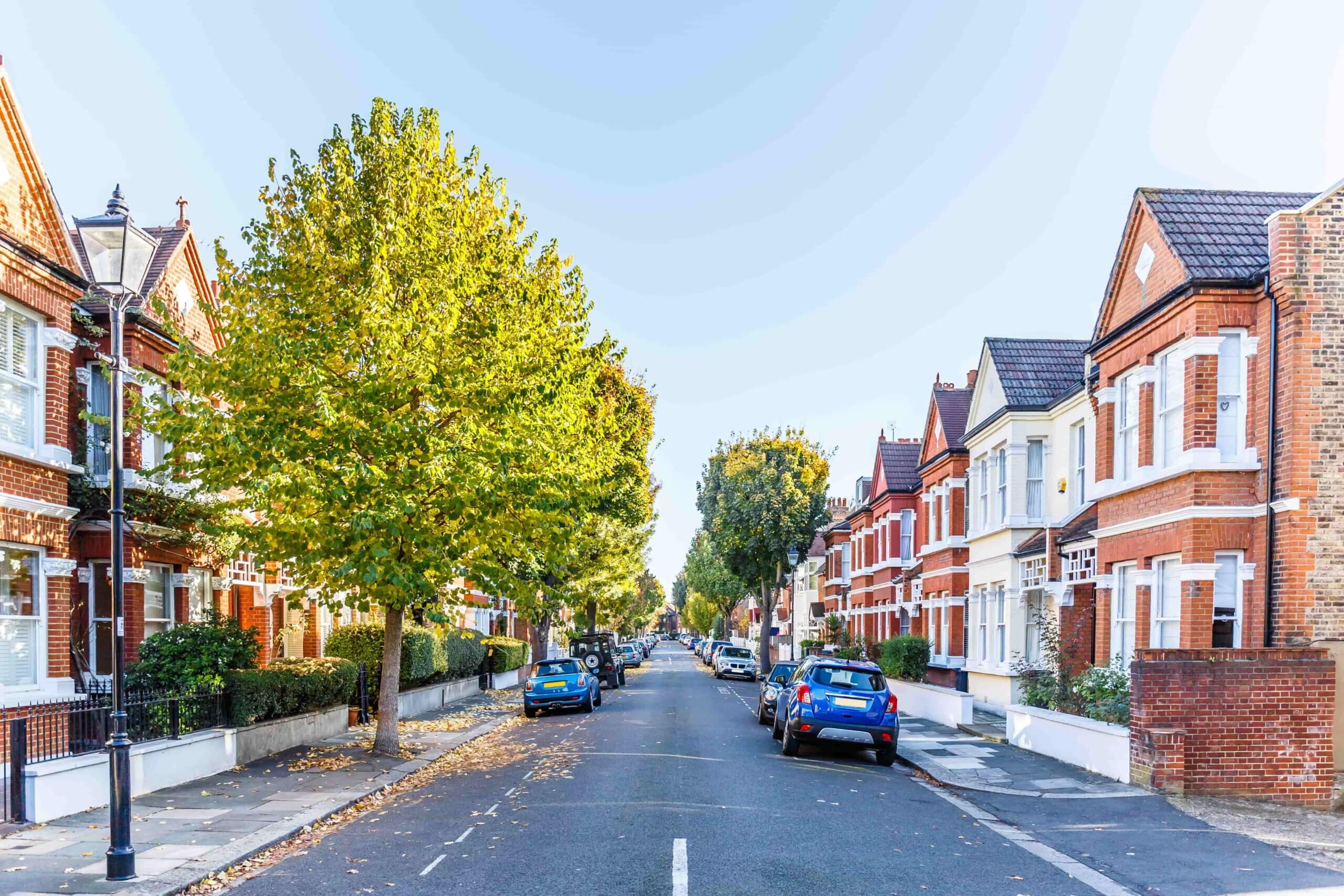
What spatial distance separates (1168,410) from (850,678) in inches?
257

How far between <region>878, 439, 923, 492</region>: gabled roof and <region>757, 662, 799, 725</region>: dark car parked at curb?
12071 millimetres

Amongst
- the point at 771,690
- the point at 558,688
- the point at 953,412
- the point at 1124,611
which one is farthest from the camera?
the point at 953,412

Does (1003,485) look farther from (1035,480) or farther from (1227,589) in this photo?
(1227,589)

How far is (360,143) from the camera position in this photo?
1791cm

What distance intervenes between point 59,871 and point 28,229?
9.73 metres

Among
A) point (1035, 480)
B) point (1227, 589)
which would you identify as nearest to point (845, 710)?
point (1227, 589)

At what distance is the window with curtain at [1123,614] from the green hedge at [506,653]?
84.3 feet

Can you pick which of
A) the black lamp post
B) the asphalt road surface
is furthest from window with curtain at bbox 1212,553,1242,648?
the black lamp post

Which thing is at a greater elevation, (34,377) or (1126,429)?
(34,377)

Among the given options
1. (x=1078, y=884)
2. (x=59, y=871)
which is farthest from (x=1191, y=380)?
(x=59, y=871)

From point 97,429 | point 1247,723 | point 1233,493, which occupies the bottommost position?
point 1247,723

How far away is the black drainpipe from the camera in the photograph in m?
14.4

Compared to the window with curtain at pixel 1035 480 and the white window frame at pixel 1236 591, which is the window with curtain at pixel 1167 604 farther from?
the window with curtain at pixel 1035 480

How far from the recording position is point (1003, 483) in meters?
25.1
